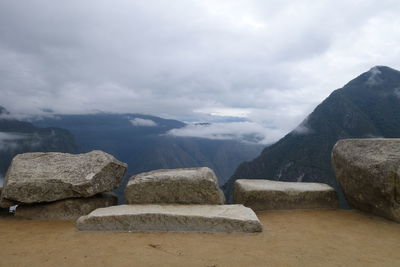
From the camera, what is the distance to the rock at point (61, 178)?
8219 mm

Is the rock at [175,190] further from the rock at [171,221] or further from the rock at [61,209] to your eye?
the rock at [61,209]

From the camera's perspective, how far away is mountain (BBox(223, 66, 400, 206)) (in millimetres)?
93062

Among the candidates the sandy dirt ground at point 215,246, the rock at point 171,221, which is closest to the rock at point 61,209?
the sandy dirt ground at point 215,246

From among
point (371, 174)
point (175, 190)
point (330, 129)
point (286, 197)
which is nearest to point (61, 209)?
point (175, 190)

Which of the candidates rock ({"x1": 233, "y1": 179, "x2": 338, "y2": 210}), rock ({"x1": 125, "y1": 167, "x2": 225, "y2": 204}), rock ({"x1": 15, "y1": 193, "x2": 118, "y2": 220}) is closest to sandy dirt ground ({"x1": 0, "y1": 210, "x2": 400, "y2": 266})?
rock ({"x1": 15, "y1": 193, "x2": 118, "y2": 220})

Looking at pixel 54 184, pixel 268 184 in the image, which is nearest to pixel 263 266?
pixel 268 184

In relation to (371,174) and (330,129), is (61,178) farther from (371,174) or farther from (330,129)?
(330,129)

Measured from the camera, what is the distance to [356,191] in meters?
8.20

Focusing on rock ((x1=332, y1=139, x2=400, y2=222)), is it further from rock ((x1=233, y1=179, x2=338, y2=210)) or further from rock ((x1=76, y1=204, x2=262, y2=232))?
rock ((x1=76, y1=204, x2=262, y2=232))

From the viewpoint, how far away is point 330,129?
105 metres

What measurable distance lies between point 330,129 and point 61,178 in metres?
107

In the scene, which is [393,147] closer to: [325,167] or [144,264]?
[144,264]

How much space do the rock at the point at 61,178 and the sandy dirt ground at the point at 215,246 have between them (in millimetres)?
851

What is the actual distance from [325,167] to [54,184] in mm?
87466
